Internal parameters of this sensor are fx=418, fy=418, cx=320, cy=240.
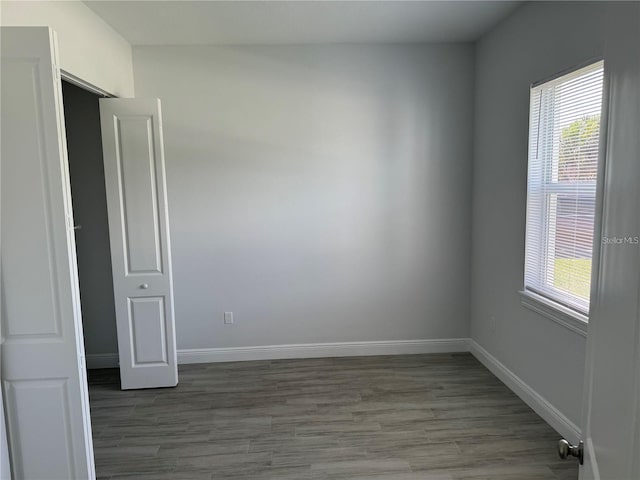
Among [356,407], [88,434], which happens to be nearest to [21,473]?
[88,434]

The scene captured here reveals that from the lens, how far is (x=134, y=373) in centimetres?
340

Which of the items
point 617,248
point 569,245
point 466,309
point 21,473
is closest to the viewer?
point 617,248

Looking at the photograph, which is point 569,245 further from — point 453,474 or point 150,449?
point 150,449

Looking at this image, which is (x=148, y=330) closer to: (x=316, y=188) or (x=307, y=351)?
(x=307, y=351)

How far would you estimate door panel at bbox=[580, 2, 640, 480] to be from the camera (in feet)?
2.76

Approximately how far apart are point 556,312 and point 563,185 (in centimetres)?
81

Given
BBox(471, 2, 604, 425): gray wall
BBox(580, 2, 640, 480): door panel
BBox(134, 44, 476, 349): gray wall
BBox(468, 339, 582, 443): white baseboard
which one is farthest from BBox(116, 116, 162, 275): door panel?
BBox(580, 2, 640, 480): door panel

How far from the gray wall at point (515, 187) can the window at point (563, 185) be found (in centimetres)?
9

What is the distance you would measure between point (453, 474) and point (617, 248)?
1.95 metres

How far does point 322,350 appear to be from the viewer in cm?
399

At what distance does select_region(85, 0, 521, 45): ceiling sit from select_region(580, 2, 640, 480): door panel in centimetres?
233

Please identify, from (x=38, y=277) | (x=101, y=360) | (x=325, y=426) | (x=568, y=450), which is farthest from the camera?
(x=101, y=360)

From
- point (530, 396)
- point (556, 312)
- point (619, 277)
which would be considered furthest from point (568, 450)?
point (530, 396)

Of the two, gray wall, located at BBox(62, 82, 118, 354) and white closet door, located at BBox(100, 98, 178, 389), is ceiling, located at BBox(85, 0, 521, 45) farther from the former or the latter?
gray wall, located at BBox(62, 82, 118, 354)
